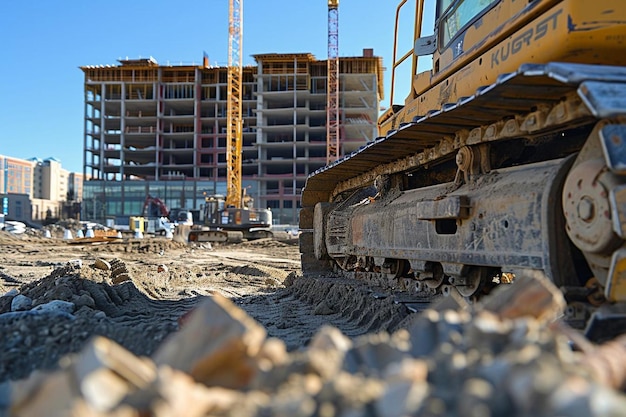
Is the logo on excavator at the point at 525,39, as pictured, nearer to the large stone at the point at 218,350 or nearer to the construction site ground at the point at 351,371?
the construction site ground at the point at 351,371

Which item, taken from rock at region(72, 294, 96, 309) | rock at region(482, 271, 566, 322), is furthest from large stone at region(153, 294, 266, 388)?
rock at region(72, 294, 96, 309)

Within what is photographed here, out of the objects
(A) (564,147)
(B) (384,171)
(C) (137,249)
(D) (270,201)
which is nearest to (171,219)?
(C) (137,249)

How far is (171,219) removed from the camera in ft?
122

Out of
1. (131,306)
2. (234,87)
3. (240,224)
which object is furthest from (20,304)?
(234,87)

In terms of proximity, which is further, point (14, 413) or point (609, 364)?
point (609, 364)

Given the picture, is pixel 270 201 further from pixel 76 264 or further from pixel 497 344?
pixel 497 344

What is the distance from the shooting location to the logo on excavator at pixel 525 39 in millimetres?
3547

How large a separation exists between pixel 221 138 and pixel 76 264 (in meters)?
58.8

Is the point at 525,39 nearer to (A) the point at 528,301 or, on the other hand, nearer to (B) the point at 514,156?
(B) the point at 514,156

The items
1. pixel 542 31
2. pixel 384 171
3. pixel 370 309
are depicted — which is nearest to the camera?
pixel 542 31

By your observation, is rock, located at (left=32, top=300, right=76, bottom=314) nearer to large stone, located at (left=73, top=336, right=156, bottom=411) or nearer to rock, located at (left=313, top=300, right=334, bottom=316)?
rock, located at (left=313, top=300, right=334, bottom=316)

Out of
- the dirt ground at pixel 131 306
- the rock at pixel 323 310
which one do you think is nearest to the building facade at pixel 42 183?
the dirt ground at pixel 131 306

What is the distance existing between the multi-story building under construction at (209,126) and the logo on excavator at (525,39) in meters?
57.4

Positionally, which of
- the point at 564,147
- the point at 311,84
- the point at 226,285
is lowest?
the point at 226,285
